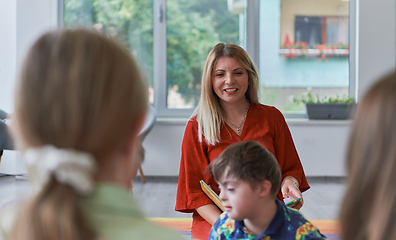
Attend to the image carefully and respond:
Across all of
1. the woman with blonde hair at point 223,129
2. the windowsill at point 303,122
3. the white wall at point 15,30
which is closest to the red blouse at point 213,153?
the woman with blonde hair at point 223,129

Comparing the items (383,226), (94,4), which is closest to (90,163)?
(383,226)

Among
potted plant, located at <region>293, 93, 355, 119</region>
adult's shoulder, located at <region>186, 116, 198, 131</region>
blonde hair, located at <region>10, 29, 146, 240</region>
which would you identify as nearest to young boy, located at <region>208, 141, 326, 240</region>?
adult's shoulder, located at <region>186, 116, 198, 131</region>

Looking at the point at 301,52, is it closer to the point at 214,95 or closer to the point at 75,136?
the point at 214,95

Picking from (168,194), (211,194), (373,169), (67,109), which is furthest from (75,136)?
(168,194)

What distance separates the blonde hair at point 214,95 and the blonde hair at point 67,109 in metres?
1.05

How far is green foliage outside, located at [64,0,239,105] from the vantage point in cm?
434

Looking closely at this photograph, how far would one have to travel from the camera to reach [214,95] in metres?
1.66

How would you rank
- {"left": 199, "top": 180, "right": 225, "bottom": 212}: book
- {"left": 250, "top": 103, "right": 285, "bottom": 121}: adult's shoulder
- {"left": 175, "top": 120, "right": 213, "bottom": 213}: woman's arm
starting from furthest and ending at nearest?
{"left": 250, "top": 103, "right": 285, "bottom": 121}: adult's shoulder → {"left": 175, "top": 120, "right": 213, "bottom": 213}: woman's arm → {"left": 199, "top": 180, "right": 225, "bottom": 212}: book

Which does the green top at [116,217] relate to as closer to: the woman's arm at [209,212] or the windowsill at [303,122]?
the woman's arm at [209,212]

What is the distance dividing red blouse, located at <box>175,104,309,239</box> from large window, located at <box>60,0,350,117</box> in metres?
2.82

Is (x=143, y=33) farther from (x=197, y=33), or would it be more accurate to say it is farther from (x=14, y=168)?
(x=14, y=168)

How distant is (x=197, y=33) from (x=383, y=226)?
3.95 meters

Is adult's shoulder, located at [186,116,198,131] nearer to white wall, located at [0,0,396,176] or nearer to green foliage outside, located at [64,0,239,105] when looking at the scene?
white wall, located at [0,0,396,176]

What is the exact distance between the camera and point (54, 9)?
4.34 m
